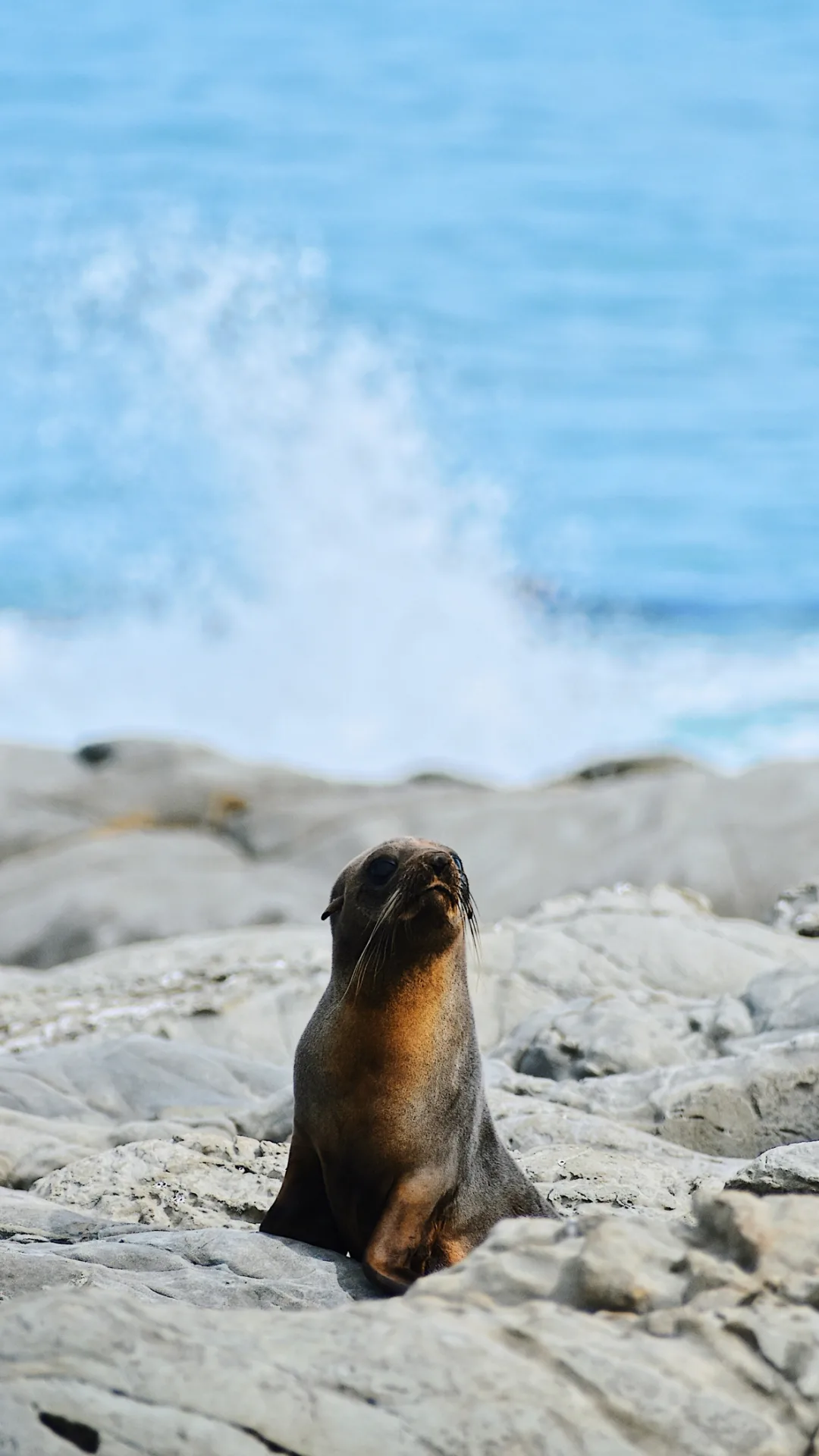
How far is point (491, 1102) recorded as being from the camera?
229 inches

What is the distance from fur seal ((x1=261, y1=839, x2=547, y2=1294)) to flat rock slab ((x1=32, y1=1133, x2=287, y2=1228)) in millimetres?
614

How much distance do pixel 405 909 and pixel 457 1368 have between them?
5.69ft

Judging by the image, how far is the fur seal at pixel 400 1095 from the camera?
Answer: 402 centimetres

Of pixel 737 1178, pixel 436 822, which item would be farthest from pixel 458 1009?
pixel 436 822

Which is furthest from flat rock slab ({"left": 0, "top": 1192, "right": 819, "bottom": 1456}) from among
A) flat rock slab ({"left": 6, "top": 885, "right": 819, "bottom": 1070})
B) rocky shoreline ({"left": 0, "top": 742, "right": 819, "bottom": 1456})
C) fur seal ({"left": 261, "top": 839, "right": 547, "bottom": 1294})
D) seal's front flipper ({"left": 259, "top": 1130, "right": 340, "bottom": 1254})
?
flat rock slab ({"left": 6, "top": 885, "right": 819, "bottom": 1070})

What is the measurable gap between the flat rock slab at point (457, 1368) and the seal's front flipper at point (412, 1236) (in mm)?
1174

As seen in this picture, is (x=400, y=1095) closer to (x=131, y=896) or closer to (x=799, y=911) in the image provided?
(x=799, y=911)

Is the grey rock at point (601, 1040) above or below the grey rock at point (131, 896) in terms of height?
below

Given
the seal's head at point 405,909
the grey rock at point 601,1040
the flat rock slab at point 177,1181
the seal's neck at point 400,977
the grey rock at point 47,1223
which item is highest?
the seal's head at point 405,909

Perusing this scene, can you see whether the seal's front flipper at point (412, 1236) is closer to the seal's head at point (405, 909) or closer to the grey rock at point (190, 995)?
the seal's head at point (405, 909)

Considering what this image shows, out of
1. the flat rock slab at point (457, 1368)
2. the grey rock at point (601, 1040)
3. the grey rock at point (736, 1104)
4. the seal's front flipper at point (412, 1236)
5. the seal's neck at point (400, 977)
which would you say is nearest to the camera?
the flat rock slab at point (457, 1368)

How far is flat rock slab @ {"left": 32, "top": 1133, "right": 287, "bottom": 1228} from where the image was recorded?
467 cm

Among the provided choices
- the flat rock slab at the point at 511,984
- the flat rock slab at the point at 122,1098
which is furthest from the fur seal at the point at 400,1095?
the flat rock slab at the point at 511,984

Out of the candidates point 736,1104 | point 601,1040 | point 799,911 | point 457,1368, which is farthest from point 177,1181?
point 799,911
